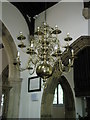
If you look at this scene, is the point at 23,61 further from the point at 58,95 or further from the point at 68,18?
the point at 58,95

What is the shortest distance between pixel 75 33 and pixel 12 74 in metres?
1.91

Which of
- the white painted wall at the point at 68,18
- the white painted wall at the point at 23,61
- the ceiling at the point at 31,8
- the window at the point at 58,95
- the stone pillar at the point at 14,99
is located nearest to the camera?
the white painted wall at the point at 68,18

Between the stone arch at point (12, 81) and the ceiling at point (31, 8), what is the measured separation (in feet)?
3.03

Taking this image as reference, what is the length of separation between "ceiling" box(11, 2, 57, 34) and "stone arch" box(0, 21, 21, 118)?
924mm

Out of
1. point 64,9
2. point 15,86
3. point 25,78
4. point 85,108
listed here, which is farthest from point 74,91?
point 64,9

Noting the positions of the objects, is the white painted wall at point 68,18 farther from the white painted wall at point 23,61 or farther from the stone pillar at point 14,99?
the stone pillar at point 14,99

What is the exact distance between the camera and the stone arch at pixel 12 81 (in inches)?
166

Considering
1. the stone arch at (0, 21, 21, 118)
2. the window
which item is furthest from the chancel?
the window

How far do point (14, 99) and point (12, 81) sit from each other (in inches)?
18.0

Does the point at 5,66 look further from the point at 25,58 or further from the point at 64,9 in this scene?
the point at 64,9

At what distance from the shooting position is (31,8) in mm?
4996

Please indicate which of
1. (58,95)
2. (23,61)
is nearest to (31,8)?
(23,61)

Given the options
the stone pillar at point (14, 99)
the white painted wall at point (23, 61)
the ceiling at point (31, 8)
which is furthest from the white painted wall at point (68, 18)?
the stone pillar at point (14, 99)

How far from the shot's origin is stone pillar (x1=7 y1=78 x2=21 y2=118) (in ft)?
13.7
